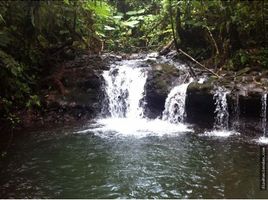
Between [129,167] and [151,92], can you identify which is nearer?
[129,167]

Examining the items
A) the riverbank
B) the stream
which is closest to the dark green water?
the stream

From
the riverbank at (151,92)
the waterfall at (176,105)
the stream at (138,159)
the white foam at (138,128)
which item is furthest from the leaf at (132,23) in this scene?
the white foam at (138,128)

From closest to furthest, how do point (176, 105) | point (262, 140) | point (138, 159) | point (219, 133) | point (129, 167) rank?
1. point (129, 167)
2. point (138, 159)
3. point (262, 140)
4. point (219, 133)
5. point (176, 105)

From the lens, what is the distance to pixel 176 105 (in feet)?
40.2

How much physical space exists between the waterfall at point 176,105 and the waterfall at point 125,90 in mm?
1026

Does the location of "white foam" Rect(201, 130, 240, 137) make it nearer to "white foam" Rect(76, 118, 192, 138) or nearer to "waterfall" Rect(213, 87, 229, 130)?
"waterfall" Rect(213, 87, 229, 130)

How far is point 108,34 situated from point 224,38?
8.41 metres

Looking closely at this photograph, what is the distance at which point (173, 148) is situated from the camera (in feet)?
30.5

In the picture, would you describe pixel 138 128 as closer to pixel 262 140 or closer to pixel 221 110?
pixel 221 110

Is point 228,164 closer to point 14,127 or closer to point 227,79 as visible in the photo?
point 227,79

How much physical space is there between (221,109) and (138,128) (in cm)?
255

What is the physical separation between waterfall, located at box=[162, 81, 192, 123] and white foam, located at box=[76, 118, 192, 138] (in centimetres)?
28

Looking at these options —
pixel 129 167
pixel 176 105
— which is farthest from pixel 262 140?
pixel 129 167

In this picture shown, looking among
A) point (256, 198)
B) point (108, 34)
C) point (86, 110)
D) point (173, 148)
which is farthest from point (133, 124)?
point (108, 34)
